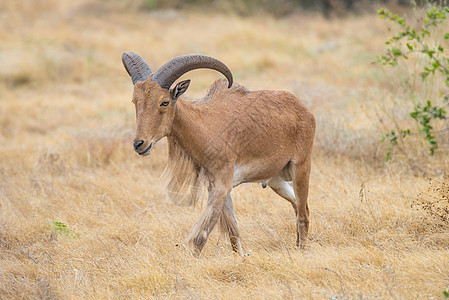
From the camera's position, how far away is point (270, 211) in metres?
6.84

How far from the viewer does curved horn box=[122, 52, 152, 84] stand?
5207mm

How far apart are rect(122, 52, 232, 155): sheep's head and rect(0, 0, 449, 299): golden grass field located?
3.60ft

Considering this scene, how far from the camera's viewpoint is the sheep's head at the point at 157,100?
486cm

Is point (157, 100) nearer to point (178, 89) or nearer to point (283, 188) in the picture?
point (178, 89)

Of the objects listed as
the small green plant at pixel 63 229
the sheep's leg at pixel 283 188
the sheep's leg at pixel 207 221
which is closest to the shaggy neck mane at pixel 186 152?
the sheep's leg at pixel 207 221

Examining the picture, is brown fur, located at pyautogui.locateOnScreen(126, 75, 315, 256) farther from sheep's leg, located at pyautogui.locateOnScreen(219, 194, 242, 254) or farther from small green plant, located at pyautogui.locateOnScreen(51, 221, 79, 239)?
small green plant, located at pyautogui.locateOnScreen(51, 221, 79, 239)

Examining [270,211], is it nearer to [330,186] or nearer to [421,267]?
[330,186]

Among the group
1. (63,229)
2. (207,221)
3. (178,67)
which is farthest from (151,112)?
(63,229)

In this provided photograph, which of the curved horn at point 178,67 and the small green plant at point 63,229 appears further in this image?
the small green plant at point 63,229

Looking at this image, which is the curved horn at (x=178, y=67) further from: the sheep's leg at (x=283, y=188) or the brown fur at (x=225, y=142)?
the sheep's leg at (x=283, y=188)

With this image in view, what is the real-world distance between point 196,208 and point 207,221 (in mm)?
2200

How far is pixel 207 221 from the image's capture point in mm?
5074

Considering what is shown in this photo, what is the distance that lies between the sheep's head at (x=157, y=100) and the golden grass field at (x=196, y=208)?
3.60 feet

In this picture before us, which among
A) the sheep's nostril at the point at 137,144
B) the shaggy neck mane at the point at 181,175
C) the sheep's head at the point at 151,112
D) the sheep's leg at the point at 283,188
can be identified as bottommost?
the sheep's leg at the point at 283,188
